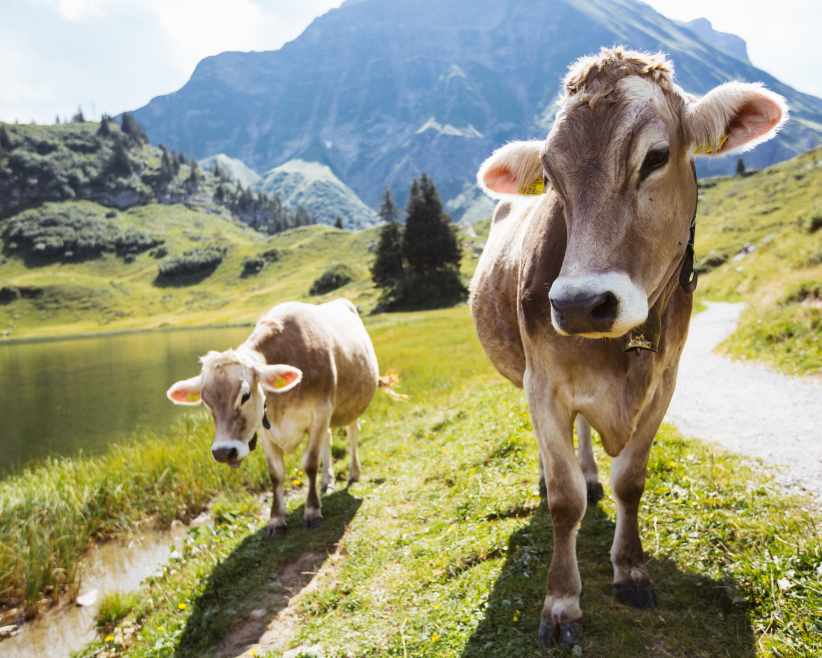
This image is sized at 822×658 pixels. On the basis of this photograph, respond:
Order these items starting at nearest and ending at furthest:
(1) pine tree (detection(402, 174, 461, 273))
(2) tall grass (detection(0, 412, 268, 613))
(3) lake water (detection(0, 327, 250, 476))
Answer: (2) tall grass (detection(0, 412, 268, 613))
(3) lake water (detection(0, 327, 250, 476))
(1) pine tree (detection(402, 174, 461, 273))

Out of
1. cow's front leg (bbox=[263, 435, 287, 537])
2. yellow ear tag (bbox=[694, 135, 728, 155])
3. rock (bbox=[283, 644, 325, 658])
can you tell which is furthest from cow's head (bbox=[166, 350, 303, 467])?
yellow ear tag (bbox=[694, 135, 728, 155])

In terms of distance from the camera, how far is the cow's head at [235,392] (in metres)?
6.58

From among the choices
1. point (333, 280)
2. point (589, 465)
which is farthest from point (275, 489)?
point (333, 280)

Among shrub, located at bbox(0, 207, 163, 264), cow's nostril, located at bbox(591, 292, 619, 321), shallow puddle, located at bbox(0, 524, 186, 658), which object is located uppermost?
shrub, located at bbox(0, 207, 163, 264)

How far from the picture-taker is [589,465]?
20.7 feet

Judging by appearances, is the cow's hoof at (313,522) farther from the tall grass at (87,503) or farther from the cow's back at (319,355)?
the tall grass at (87,503)

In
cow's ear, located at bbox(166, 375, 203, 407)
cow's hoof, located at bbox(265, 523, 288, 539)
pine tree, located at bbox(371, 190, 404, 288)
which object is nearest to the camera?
cow's ear, located at bbox(166, 375, 203, 407)

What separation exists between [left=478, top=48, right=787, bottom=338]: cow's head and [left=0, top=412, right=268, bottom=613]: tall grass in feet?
30.7

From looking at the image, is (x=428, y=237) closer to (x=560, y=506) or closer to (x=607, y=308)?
(x=560, y=506)

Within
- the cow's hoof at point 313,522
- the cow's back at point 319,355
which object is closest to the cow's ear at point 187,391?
the cow's back at point 319,355

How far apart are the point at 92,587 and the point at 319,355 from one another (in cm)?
530

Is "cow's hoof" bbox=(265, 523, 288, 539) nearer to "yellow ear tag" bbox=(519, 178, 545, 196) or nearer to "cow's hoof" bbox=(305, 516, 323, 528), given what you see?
"cow's hoof" bbox=(305, 516, 323, 528)

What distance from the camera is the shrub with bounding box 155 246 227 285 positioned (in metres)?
166

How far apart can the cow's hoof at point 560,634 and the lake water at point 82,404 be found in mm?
13450
